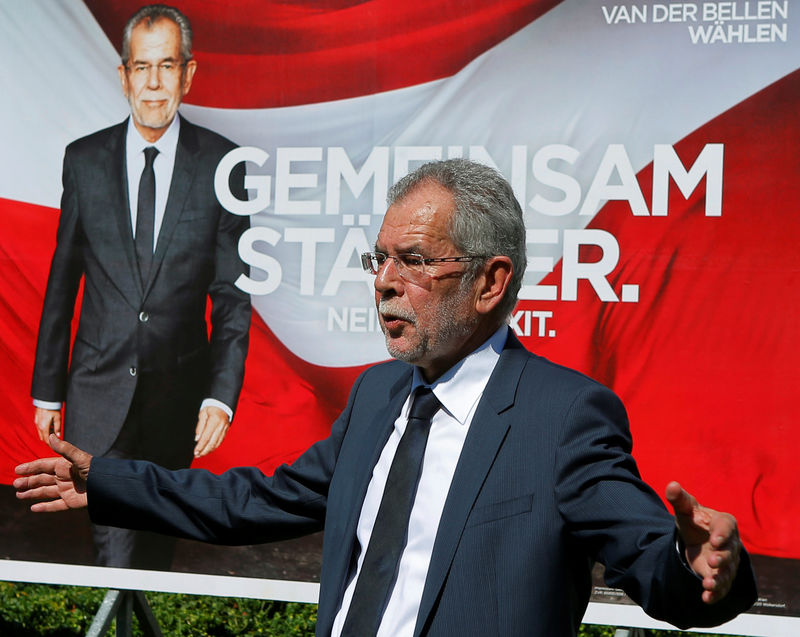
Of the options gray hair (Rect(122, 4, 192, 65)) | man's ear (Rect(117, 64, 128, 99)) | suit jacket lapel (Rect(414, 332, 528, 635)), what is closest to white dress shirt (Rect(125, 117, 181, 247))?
man's ear (Rect(117, 64, 128, 99))

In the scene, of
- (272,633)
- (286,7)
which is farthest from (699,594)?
(272,633)

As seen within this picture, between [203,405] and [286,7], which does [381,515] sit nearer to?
[203,405]

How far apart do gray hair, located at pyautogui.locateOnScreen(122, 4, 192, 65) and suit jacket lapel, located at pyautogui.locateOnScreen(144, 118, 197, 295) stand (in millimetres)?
270

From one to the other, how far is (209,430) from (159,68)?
4.40 ft

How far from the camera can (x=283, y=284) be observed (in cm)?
332

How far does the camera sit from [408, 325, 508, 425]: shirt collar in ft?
5.61

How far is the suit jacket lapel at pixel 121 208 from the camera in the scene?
11.1 ft

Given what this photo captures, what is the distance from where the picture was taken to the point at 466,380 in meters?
1.73

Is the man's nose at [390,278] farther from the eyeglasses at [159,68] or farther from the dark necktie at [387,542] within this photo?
the eyeglasses at [159,68]

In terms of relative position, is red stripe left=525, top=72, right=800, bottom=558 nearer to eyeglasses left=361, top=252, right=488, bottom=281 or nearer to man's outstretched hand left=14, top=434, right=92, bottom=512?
eyeglasses left=361, top=252, right=488, bottom=281

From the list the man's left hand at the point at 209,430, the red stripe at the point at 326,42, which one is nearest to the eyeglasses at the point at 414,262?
the red stripe at the point at 326,42

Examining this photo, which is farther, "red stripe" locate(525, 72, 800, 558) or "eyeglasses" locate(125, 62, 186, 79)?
"eyeglasses" locate(125, 62, 186, 79)

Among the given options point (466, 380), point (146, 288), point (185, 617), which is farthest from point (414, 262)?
point (185, 617)

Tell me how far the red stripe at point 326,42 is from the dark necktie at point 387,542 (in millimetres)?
1872
